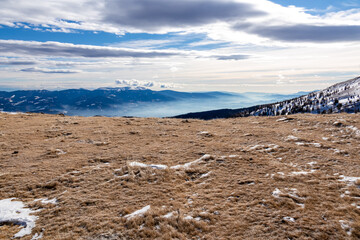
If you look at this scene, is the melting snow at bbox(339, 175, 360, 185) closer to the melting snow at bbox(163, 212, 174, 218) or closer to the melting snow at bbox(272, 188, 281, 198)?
the melting snow at bbox(272, 188, 281, 198)

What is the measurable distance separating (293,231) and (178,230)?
190 inches

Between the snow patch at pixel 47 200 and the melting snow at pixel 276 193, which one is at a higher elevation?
the melting snow at pixel 276 193

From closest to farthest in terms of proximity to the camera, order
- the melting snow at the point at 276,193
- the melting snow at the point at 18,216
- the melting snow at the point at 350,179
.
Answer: the melting snow at the point at 18,216
the melting snow at the point at 276,193
the melting snow at the point at 350,179

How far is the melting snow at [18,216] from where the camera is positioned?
8.84m

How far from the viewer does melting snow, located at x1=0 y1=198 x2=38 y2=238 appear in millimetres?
8844

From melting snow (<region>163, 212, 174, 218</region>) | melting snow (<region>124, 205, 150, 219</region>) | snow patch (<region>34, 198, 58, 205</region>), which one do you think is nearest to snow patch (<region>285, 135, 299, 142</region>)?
melting snow (<region>163, 212, 174, 218</region>)

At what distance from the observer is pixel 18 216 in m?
9.66

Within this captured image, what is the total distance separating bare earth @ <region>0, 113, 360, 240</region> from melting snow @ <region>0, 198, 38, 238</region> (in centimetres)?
24

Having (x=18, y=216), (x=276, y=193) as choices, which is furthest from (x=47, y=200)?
(x=276, y=193)

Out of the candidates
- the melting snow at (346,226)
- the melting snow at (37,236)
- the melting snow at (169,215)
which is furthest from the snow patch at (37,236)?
the melting snow at (346,226)

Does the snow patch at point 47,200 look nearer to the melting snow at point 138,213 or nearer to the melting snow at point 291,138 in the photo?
the melting snow at point 138,213

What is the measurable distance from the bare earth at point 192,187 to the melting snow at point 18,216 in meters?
0.24

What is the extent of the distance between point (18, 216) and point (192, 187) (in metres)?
9.45

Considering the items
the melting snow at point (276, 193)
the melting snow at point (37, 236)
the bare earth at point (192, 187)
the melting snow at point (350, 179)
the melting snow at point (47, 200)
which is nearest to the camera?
the melting snow at point (37, 236)
